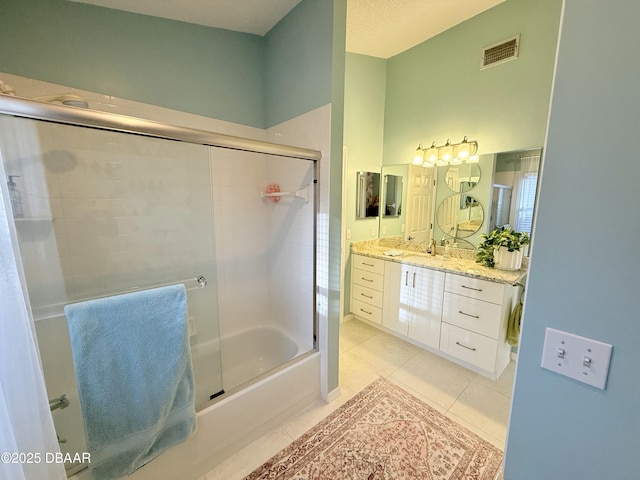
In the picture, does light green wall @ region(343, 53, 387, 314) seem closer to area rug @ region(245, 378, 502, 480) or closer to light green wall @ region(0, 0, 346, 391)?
light green wall @ region(0, 0, 346, 391)

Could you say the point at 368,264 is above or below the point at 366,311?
above

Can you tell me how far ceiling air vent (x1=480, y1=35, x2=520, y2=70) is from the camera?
200 centimetres

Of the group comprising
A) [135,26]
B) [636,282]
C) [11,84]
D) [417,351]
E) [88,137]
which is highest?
[135,26]

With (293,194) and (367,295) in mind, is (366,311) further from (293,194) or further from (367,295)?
(293,194)

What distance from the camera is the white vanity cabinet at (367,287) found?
8.88 ft

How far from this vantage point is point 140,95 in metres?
1.68

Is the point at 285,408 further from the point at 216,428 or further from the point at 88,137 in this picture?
the point at 88,137

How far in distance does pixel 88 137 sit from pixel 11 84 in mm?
370

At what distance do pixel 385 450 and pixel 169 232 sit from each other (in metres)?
2.07

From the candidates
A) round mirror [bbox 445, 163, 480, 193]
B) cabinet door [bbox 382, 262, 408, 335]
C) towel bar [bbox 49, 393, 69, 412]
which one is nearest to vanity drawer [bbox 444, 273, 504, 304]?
cabinet door [bbox 382, 262, 408, 335]

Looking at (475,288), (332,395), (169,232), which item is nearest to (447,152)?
(475,288)

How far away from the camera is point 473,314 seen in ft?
6.64

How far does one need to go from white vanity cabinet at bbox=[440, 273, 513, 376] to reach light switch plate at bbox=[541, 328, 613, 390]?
1451 mm

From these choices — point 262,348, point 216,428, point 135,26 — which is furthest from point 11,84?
point 262,348
